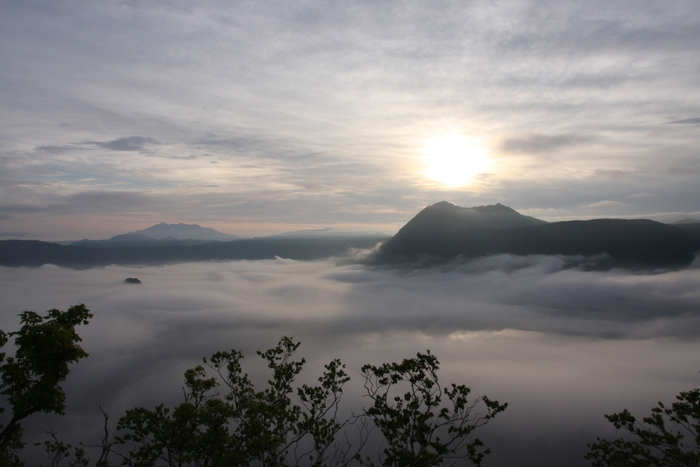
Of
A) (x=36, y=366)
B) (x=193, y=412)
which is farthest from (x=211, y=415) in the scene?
(x=36, y=366)

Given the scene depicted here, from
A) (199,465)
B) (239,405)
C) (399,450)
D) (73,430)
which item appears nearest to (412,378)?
(399,450)

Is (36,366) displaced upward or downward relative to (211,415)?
upward

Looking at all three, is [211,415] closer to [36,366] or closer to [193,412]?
[193,412]

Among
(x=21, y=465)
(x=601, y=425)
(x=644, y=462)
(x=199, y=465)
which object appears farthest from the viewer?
(x=601, y=425)

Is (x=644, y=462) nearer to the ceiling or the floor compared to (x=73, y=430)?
nearer to the ceiling

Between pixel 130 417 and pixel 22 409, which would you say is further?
pixel 130 417

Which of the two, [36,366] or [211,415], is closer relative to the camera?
[36,366]

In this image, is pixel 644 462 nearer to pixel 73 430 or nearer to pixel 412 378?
pixel 412 378

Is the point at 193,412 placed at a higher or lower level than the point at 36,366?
lower

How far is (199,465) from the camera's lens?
74.0 ft

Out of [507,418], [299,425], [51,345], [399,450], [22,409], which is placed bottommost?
[507,418]

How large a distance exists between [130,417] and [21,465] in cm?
558

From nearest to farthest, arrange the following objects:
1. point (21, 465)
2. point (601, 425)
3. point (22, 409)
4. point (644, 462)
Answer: point (22, 409) → point (21, 465) → point (644, 462) → point (601, 425)

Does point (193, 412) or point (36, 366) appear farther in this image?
point (193, 412)
